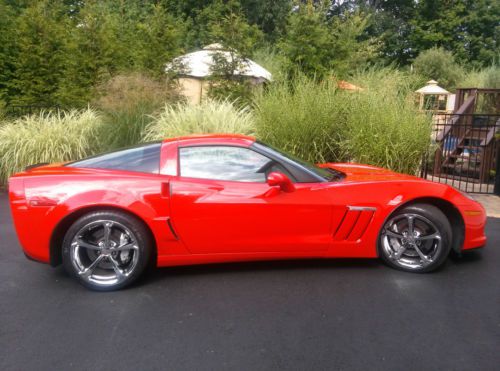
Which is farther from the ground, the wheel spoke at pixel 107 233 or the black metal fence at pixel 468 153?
the black metal fence at pixel 468 153

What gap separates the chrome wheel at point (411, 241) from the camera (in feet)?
13.4

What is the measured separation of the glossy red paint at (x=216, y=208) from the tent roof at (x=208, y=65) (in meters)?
7.62

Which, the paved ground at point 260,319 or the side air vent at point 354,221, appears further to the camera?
the side air vent at point 354,221

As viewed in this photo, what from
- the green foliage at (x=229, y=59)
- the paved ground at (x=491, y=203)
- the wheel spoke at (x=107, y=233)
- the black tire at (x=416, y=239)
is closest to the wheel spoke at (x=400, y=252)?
the black tire at (x=416, y=239)

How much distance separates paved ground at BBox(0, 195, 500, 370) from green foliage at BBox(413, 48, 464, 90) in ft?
73.0

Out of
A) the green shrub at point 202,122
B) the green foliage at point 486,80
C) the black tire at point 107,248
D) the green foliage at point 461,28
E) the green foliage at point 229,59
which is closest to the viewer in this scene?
the black tire at point 107,248

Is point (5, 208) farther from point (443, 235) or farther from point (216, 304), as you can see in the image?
point (443, 235)

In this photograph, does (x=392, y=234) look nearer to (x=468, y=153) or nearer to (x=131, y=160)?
(x=131, y=160)

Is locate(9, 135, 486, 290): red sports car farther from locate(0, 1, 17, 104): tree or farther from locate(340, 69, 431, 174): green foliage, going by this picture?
locate(0, 1, 17, 104): tree

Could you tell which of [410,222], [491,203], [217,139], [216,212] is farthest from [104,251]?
[491,203]

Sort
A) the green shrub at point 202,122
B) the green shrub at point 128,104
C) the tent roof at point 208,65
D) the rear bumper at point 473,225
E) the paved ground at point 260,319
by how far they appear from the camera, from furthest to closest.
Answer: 1. the tent roof at point 208,65
2. the green shrub at point 128,104
3. the green shrub at point 202,122
4. the rear bumper at point 473,225
5. the paved ground at point 260,319

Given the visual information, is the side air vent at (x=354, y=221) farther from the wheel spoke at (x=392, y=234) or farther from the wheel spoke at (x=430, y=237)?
the wheel spoke at (x=430, y=237)

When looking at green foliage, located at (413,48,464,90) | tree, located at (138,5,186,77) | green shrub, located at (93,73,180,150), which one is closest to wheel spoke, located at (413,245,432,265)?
green shrub, located at (93,73,180,150)

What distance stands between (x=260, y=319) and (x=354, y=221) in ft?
4.19
